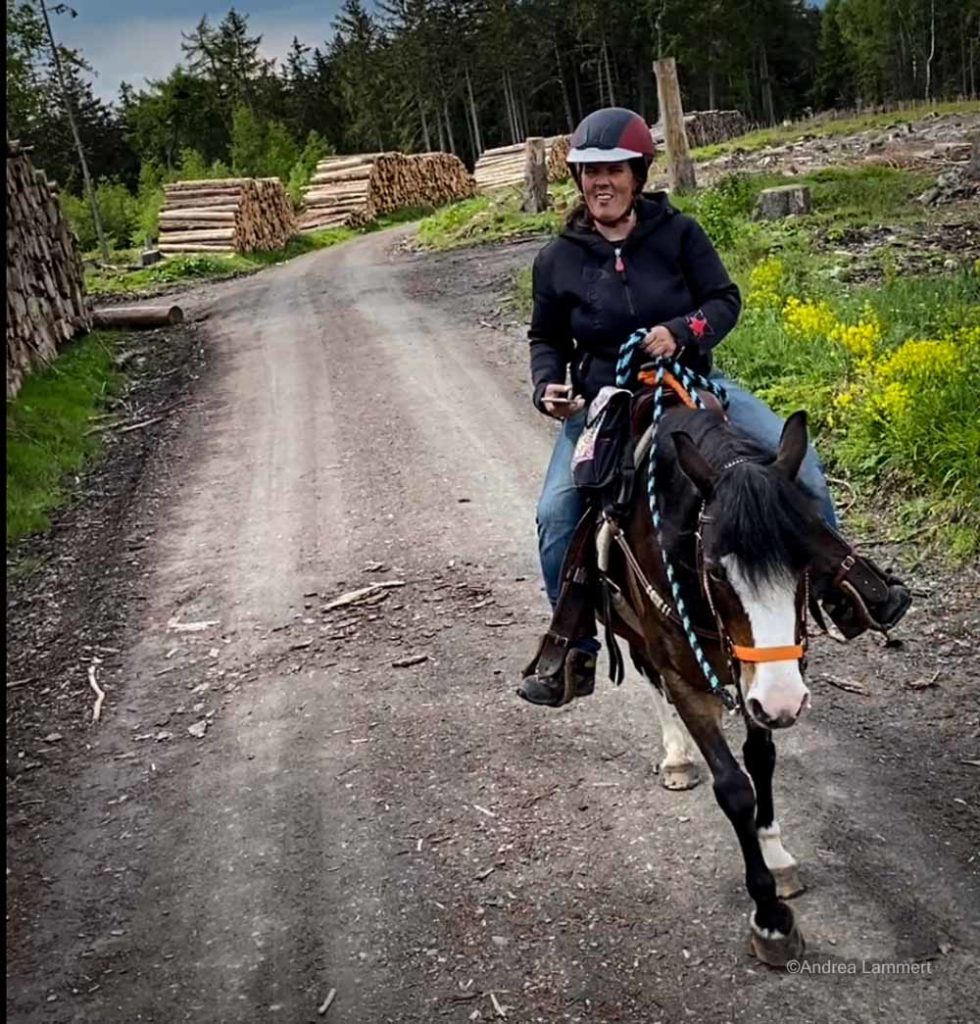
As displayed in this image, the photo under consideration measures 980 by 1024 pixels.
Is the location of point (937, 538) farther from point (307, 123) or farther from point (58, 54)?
point (307, 123)

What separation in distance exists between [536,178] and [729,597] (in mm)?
24155

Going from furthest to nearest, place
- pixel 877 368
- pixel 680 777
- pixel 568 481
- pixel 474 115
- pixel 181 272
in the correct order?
pixel 474 115 → pixel 181 272 → pixel 877 368 → pixel 680 777 → pixel 568 481

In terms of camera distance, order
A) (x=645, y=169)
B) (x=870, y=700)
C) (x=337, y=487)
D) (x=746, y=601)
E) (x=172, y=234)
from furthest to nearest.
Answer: (x=172, y=234), (x=337, y=487), (x=870, y=700), (x=645, y=169), (x=746, y=601)

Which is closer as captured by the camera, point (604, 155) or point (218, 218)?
point (604, 155)

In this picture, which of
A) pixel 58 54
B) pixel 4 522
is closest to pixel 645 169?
pixel 4 522

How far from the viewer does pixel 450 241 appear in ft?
83.2

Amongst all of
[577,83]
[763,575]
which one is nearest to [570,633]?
[763,575]

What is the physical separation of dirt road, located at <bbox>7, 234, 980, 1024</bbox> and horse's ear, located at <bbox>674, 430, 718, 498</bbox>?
1705 mm

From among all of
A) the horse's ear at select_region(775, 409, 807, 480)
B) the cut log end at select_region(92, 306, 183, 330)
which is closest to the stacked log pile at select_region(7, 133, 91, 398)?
the cut log end at select_region(92, 306, 183, 330)

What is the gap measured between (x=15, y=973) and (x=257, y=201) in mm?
29544

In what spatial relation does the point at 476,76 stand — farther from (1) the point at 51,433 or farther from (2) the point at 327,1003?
(2) the point at 327,1003

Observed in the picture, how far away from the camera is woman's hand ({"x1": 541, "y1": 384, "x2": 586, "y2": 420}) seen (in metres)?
4.33

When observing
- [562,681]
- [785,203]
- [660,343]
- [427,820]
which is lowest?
[427,820]

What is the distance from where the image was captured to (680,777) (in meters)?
4.73
